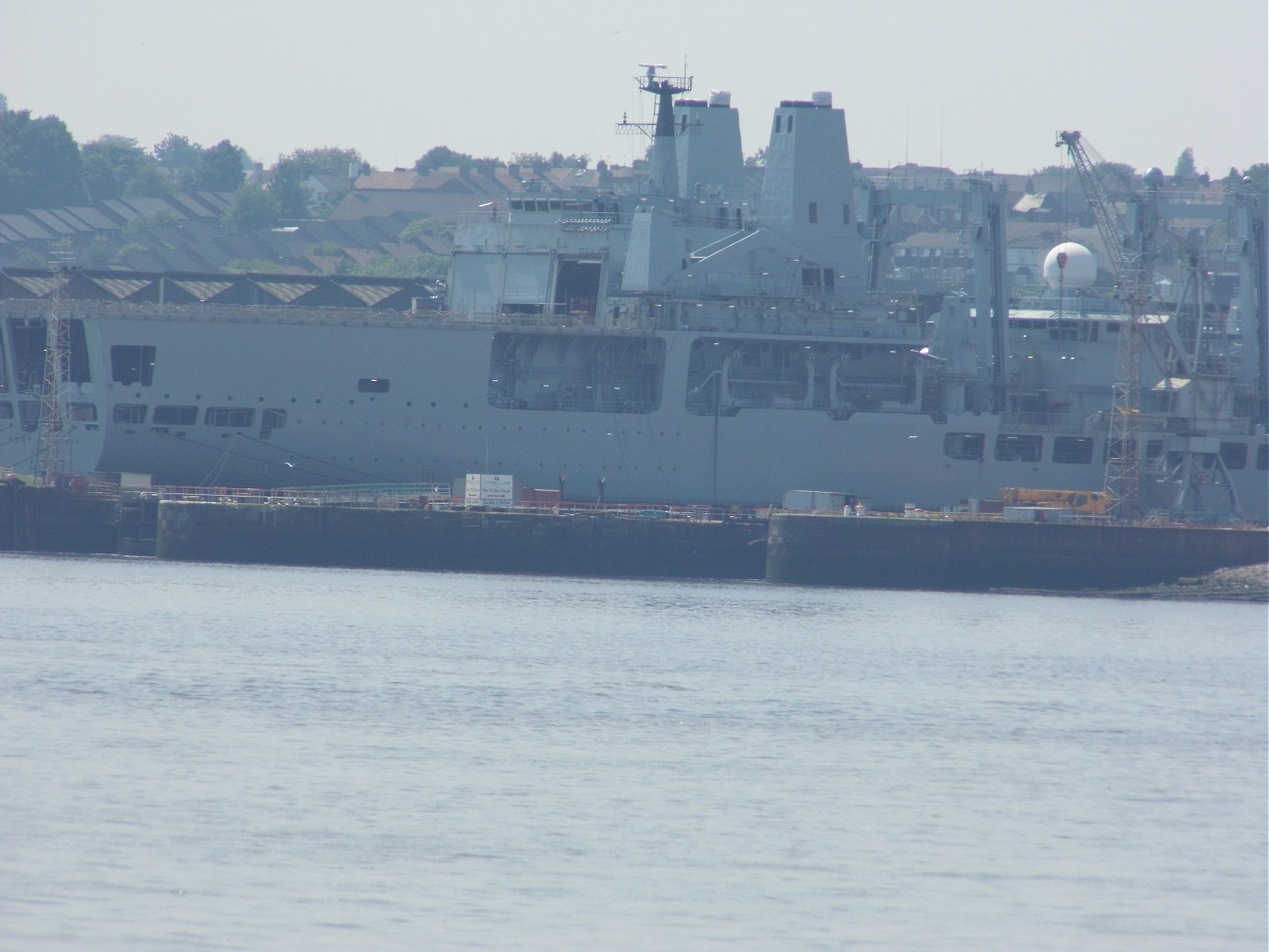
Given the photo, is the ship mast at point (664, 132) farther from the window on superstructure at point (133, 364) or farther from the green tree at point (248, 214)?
the green tree at point (248, 214)

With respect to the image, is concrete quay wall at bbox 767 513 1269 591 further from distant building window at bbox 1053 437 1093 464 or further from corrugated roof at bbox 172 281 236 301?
corrugated roof at bbox 172 281 236 301

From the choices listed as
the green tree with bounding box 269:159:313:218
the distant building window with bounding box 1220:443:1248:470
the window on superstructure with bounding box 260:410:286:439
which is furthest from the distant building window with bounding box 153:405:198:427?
the green tree with bounding box 269:159:313:218

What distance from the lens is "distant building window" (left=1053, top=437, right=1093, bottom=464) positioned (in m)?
58.5

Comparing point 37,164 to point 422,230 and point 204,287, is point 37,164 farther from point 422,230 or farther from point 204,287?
point 204,287

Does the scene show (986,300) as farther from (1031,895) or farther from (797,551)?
(1031,895)

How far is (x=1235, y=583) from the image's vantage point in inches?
2044

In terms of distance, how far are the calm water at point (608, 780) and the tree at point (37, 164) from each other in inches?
5114

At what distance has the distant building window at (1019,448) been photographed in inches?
2295

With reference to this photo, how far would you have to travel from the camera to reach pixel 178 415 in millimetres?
55188

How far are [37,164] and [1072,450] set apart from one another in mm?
131059

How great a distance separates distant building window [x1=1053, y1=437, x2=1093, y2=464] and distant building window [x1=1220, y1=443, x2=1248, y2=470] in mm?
4541

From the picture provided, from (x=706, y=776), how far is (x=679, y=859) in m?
4.59

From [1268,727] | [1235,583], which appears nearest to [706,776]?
[1268,727]

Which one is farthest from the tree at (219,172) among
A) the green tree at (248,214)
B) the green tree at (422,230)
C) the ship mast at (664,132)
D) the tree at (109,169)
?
the ship mast at (664,132)
